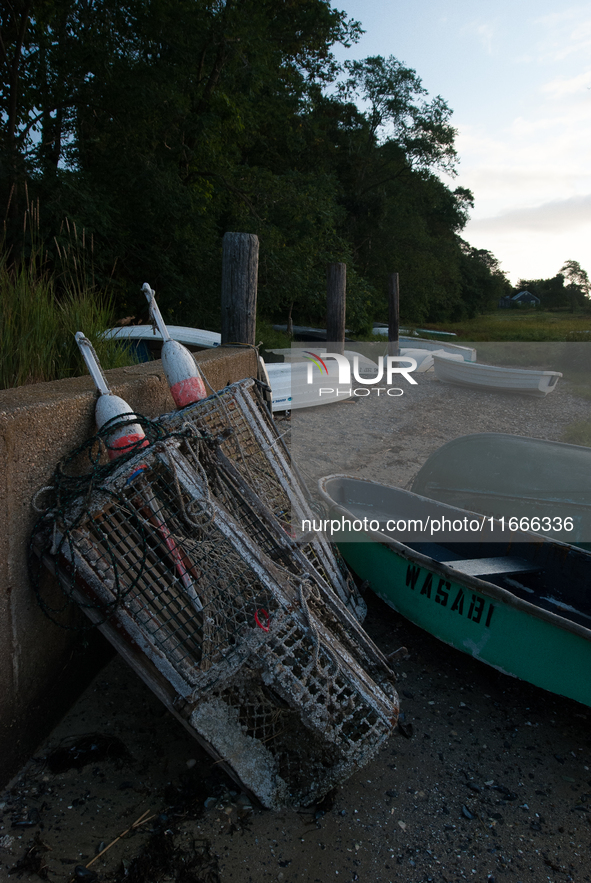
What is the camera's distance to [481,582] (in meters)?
3.05

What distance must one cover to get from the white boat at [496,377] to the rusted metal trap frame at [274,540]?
36.1 ft

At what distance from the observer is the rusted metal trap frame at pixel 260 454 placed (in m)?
3.18

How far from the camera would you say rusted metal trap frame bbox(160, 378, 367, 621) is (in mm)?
3182

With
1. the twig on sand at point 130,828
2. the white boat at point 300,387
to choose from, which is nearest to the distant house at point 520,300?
the white boat at point 300,387

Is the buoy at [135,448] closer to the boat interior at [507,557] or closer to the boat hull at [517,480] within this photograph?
the boat interior at [507,557]

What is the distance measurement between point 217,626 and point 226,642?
Result: 0.08 m

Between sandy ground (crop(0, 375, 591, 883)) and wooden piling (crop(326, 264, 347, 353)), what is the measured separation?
821 centimetres

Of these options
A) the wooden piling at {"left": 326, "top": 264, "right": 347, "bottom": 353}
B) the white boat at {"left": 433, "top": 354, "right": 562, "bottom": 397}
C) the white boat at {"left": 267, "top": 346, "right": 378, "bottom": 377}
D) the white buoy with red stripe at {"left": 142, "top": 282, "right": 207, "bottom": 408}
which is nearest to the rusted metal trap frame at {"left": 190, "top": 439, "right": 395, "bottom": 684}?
the white buoy with red stripe at {"left": 142, "top": 282, "right": 207, "bottom": 408}

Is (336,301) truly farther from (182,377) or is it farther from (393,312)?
(182,377)

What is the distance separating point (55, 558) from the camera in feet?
7.37

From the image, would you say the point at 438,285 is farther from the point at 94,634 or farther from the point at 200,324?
the point at 94,634

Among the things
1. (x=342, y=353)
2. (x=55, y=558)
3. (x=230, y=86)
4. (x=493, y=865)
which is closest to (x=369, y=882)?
(x=493, y=865)

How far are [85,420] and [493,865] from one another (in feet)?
8.27

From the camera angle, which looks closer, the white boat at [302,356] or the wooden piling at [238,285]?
the wooden piling at [238,285]
